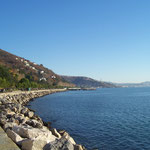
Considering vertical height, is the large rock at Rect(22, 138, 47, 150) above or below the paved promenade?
below

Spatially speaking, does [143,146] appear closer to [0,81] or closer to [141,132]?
[141,132]

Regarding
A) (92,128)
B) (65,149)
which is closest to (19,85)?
(92,128)

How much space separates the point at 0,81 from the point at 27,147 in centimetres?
5000

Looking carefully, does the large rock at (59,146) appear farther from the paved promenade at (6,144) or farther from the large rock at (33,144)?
the paved promenade at (6,144)

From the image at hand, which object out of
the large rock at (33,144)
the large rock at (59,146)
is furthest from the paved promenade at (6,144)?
the large rock at (59,146)

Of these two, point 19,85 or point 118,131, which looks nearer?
point 118,131

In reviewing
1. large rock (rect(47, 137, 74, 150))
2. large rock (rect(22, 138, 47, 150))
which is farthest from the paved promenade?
large rock (rect(47, 137, 74, 150))

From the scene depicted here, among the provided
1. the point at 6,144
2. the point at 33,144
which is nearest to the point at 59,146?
the point at 33,144

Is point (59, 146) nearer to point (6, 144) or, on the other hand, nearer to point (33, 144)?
point (33, 144)

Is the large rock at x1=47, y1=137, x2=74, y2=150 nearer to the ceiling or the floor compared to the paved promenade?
nearer to the floor

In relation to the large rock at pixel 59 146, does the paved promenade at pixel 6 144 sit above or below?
above

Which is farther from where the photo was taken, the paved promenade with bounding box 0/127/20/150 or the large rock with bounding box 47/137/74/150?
the large rock with bounding box 47/137/74/150

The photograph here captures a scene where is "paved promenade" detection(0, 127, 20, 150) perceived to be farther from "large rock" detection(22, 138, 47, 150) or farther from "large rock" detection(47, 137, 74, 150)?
"large rock" detection(47, 137, 74, 150)

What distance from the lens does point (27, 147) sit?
23.7 ft
